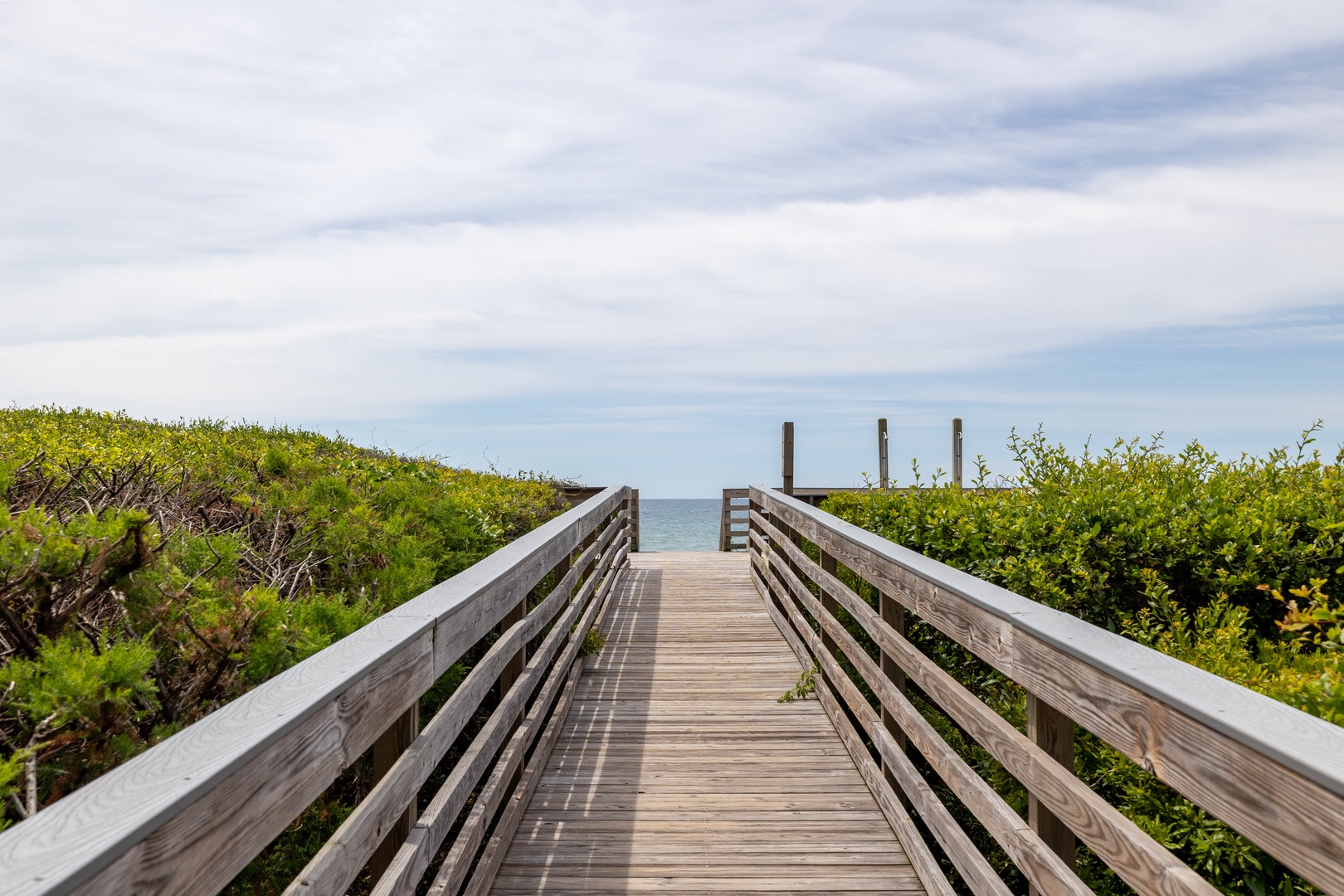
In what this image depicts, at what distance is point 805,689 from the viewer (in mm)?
5020

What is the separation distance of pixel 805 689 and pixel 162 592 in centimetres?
364

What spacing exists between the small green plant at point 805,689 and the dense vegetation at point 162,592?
1957 mm

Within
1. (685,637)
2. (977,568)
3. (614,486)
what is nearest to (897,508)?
(977,568)

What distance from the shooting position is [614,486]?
8.93m

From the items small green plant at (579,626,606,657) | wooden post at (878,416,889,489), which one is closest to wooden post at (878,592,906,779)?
small green plant at (579,626,606,657)

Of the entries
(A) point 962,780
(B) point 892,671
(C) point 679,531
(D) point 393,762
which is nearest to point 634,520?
(B) point 892,671

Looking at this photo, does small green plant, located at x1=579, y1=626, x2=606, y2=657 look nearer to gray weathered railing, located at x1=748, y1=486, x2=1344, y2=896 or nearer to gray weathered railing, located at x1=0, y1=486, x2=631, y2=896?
gray weathered railing, located at x1=0, y1=486, x2=631, y2=896

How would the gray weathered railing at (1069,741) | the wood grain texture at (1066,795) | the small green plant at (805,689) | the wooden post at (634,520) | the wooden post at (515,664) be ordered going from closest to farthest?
1. the gray weathered railing at (1069,741)
2. the wood grain texture at (1066,795)
3. the wooden post at (515,664)
4. the small green plant at (805,689)
5. the wooden post at (634,520)

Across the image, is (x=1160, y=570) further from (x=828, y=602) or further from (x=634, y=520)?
(x=634, y=520)

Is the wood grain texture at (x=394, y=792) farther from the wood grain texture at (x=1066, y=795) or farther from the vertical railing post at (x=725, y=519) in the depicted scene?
the vertical railing post at (x=725, y=519)

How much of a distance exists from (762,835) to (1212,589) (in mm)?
2232

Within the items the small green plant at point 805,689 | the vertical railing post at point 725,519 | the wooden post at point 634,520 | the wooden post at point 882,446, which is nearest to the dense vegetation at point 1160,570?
the small green plant at point 805,689

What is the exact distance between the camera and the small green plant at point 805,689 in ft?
16.4

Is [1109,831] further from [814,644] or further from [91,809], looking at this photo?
[814,644]
